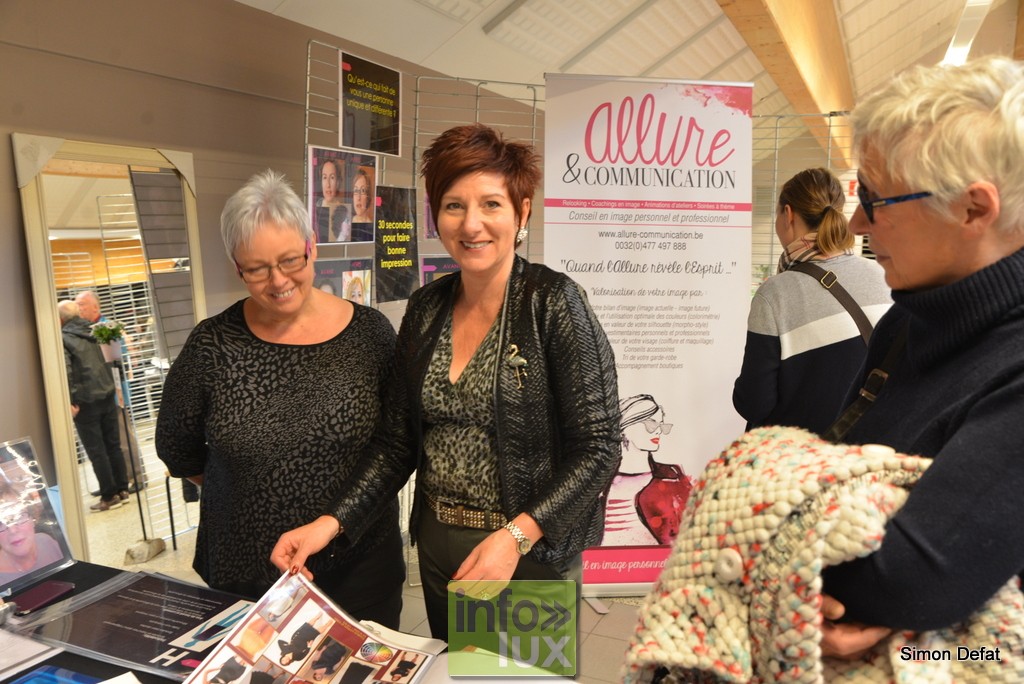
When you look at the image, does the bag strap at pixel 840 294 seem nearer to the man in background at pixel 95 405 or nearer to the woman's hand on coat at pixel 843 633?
the woman's hand on coat at pixel 843 633

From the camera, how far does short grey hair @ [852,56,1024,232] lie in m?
0.75

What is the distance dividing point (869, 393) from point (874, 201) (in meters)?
0.27

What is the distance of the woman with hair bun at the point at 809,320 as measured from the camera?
2357mm

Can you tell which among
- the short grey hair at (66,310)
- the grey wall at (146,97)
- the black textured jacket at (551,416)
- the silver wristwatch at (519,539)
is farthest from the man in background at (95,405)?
the silver wristwatch at (519,539)

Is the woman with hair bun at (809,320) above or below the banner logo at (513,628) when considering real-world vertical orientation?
above

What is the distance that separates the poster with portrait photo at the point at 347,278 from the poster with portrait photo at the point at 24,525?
1516 millimetres

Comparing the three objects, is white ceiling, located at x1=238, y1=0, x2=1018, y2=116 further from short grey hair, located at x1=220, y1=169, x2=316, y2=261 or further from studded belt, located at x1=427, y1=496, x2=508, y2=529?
studded belt, located at x1=427, y1=496, x2=508, y2=529

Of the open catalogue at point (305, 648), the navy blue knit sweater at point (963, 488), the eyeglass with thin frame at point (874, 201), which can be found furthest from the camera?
the open catalogue at point (305, 648)

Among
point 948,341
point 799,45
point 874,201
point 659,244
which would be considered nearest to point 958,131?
point 874,201

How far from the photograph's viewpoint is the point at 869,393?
0.98 meters

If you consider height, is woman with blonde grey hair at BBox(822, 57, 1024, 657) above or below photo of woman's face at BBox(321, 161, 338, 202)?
below

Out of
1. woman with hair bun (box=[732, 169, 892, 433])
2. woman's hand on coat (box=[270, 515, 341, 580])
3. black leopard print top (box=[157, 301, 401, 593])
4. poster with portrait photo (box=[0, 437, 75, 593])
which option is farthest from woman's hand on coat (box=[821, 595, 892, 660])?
woman with hair bun (box=[732, 169, 892, 433])

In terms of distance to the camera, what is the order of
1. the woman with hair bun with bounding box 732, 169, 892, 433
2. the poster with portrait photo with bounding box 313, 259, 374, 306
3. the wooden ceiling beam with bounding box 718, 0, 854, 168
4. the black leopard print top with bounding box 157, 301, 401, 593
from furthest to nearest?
the wooden ceiling beam with bounding box 718, 0, 854, 168, the poster with portrait photo with bounding box 313, 259, 374, 306, the woman with hair bun with bounding box 732, 169, 892, 433, the black leopard print top with bounding box 157, 301, 401, 593

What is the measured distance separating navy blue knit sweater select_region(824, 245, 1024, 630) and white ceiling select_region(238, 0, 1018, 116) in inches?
112
